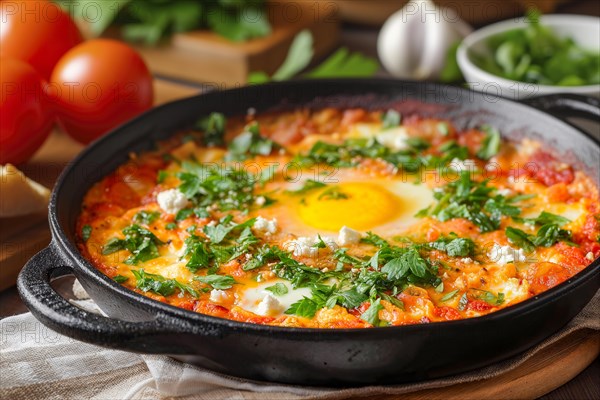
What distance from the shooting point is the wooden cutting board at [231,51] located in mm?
5824

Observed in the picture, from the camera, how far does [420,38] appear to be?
5.62 metres

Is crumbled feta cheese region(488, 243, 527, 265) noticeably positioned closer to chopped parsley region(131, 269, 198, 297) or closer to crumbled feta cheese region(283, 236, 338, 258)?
crumbled feta cheese region(283, 236, 338, 258)

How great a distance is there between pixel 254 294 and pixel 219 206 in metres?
0.76

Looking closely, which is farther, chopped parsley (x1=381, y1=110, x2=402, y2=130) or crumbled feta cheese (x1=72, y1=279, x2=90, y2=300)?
chopped parsley (x1=381, y1=110, x2=402, y2=130)

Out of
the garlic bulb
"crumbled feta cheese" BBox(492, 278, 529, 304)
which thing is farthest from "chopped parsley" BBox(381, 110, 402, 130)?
"crumbled feta cheese" BBox(492, 278, 529, 304)

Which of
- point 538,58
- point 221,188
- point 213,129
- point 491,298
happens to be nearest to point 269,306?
point 491,298

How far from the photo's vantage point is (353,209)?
12.3 ft

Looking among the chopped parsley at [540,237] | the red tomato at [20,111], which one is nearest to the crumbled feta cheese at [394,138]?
the chopped parsley at [540,237]

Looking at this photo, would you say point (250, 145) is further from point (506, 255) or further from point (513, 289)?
point (513, 289)

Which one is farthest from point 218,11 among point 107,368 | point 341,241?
point 107,368

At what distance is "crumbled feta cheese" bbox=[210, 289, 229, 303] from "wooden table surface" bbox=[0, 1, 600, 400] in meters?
0.96

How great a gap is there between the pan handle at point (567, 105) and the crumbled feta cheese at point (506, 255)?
1006mm

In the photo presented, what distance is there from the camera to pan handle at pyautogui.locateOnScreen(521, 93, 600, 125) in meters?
4.07

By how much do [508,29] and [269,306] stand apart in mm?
3244
